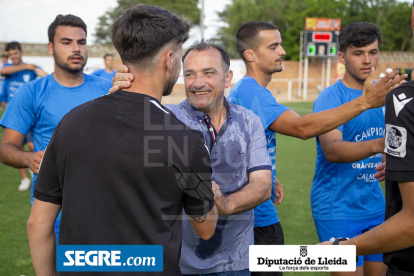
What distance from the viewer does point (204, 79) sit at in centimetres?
261

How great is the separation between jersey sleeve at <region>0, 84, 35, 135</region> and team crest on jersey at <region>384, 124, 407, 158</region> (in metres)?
→ 2.77

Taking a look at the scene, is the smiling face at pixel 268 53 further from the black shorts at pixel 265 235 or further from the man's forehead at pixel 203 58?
the black shorts at pixel 265 235

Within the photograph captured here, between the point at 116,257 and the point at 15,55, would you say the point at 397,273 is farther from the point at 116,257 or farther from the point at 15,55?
the point at 15,55

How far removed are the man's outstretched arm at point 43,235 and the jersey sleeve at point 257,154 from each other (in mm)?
1230

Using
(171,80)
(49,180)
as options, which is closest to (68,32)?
(171,80)

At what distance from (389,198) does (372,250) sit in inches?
10.6

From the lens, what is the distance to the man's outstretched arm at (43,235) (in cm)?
170

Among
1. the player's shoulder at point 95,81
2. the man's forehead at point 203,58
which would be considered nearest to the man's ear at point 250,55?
the man's forehead at point 203,58

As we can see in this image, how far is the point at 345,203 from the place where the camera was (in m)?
3.19

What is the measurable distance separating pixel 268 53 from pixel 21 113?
222 centimetres

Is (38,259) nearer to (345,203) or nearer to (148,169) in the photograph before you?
(148,169)

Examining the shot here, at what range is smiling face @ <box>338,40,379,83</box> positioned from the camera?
333cm

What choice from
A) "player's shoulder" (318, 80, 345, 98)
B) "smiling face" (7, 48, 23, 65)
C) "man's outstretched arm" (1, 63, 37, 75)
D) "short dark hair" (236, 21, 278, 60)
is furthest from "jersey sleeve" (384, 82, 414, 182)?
"smiling face" (7, 48, 23, 65)

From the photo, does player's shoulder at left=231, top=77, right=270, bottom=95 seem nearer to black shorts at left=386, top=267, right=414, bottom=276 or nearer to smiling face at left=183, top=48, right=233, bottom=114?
smiling face at left=183, top=48, right=233, bottom=114
